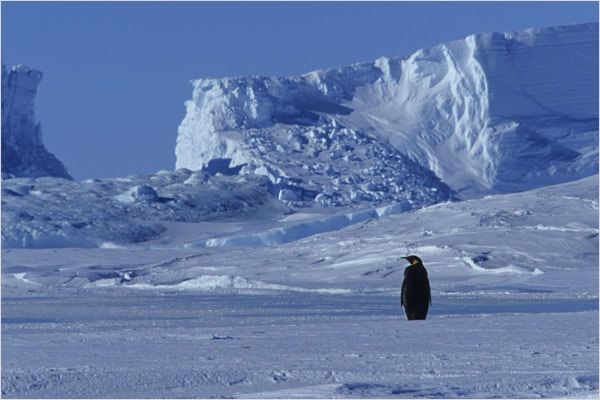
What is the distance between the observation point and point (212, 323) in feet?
34.7

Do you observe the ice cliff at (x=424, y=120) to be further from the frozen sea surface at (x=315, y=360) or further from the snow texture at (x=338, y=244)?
the frozen sea surface at (x=315, y=360)

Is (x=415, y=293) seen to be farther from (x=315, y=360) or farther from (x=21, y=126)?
(x=21, y=126)

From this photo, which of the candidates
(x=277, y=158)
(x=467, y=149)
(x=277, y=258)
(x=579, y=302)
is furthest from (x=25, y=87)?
(x=579, y=302)

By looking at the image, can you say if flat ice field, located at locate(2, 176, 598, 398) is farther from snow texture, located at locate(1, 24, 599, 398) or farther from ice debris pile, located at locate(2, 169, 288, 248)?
ice debris pile, located at locate(2, 169, 288, 248)

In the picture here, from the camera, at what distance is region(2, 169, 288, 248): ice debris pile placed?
38.2m

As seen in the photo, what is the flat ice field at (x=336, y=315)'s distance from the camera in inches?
221

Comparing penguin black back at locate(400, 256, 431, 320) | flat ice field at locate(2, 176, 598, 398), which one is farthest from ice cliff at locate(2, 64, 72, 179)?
penguin black back at locate(400, 256, 431, 320)

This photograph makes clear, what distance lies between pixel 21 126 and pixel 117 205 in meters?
11.4

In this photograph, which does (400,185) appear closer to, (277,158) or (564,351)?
(277,158)

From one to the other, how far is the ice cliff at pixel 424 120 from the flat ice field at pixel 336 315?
791 inches

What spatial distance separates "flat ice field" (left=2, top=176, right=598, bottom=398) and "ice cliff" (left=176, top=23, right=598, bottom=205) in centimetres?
2008

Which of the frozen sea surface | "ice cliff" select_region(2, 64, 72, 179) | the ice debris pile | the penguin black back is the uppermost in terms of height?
"ice cliff" select_region(2, 64, 72, 179)

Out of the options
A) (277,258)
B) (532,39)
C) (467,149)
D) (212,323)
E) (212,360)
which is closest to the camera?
(212,360)

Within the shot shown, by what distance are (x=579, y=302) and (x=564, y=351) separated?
9136mm
